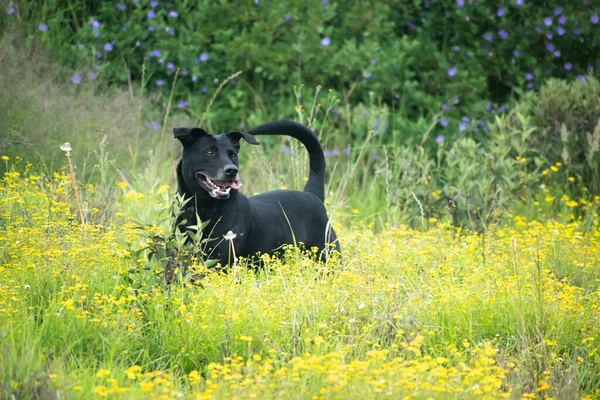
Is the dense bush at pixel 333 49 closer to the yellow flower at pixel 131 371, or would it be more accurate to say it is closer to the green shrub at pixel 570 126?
the green shrub at pixel 570 126

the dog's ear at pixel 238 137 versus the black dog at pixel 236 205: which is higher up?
the dog's ear at pixel 238 137

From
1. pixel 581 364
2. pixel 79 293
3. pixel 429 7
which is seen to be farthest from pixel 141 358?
pixel 429 7

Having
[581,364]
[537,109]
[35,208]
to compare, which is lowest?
[581,364]

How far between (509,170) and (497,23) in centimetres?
325

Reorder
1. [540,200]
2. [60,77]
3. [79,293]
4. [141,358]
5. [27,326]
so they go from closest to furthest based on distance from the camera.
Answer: [27,326] < [141,358] < [79,293] < [540,200] < [60,77]

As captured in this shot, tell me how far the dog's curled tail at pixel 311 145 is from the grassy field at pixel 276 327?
72 cm

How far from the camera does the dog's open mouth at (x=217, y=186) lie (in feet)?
15.5

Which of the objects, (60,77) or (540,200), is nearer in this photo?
(540,200)

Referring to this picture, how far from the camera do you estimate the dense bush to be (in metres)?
9.01

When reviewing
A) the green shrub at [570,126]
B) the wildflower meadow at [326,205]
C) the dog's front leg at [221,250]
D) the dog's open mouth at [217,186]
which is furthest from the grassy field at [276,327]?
the green shrub at [570,126]

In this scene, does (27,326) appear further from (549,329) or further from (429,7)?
(429,7)

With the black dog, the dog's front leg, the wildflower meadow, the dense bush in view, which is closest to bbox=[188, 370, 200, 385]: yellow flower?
the wildflower meadow

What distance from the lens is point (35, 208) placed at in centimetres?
532

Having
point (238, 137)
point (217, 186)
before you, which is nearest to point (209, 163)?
point (217, 186)
